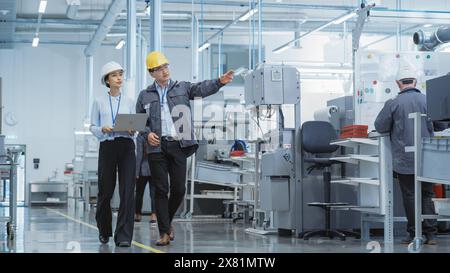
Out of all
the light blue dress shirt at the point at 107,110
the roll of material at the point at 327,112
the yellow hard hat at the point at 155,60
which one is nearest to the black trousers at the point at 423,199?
the roll of material at the point at 327,112

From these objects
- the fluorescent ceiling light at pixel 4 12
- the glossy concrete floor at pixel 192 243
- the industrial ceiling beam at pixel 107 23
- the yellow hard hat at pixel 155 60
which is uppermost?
the fluorescent ceiling light at pixel 4 12

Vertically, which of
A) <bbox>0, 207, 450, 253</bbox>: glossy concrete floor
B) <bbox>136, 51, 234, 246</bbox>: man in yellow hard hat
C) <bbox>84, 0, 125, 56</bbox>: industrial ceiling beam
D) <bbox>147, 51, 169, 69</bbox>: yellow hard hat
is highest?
<bbox>84, 0, 125, 56</bbox>: industrial ceiling beam

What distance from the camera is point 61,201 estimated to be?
1842cm

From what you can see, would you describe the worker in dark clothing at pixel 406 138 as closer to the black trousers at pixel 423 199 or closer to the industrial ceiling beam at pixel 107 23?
the black trousers at pixel 423 199

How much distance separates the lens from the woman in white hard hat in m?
5.71

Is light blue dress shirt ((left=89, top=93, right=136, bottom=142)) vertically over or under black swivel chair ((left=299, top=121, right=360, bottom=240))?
over

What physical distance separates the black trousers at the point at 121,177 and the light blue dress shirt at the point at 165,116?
0.90 feet

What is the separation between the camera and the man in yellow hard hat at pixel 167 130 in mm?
5738

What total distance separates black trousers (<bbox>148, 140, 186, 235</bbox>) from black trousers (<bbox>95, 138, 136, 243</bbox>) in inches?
6.8

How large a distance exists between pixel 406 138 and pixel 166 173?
80.0 inches

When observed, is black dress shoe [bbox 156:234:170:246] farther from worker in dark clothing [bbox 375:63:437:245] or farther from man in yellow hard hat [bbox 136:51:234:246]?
worker in dark clothing [bbox 375:63:437:245]

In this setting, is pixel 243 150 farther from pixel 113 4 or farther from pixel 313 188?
pixel 113 4

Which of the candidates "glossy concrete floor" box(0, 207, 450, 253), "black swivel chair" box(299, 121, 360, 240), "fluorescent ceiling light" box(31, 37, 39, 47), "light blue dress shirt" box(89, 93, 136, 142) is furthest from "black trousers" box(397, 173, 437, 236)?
"fluorescent ceiling light" box(31, 37, 39, 47)
